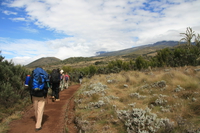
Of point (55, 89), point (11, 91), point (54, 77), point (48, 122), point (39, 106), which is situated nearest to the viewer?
point (39, 106)

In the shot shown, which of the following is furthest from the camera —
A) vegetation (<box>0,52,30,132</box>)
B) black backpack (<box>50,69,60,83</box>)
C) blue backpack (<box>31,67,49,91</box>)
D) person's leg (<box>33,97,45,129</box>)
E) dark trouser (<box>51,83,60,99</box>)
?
dark trouser (<box>51,83,60,99</box>)

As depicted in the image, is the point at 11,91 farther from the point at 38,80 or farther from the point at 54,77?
the point at 38,80

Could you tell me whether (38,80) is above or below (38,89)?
above

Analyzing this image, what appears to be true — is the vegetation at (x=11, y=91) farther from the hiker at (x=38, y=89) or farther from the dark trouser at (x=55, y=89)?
the hiker at (x=38, y=89)

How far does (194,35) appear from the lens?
2659cm

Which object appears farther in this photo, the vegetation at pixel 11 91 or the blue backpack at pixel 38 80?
the vegetation at pixel 11 91

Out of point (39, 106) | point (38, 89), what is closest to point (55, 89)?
point (39, 106)

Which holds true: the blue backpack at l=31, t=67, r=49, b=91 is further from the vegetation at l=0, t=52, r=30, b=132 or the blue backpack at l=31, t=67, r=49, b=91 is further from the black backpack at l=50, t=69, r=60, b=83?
the black backpack at l=50, t=69, r=60, b=83

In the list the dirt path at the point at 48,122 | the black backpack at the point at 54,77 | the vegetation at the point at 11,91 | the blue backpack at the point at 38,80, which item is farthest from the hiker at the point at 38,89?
the black backpack at the point at 54,77

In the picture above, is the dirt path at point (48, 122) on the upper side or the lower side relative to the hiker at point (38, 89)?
lower

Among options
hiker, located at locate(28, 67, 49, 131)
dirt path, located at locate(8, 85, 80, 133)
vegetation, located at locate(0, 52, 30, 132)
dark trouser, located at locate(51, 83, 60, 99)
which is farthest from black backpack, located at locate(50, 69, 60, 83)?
hiker, located at locate(28, 67, 49, 131)

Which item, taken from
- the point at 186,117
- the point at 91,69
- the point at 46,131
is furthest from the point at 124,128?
the point at 91,69

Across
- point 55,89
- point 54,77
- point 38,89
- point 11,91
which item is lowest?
point 55,89

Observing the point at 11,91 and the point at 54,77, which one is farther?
the point at 54,77
